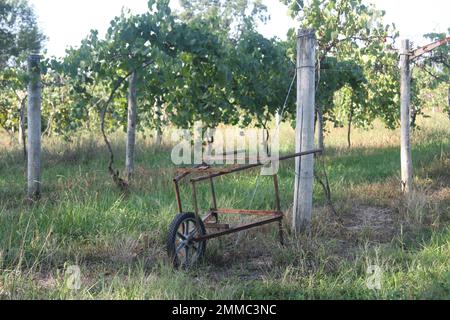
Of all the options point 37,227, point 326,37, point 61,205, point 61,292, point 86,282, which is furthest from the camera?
point 326,37

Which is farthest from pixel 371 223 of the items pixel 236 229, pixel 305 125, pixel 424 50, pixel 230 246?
pixel 424 50

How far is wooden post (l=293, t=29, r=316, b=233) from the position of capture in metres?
5.32

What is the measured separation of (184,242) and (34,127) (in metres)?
3.42

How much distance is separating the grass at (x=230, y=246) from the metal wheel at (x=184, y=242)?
0.10 metres

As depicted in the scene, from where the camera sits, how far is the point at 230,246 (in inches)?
194

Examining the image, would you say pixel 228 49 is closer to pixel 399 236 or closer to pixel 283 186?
pixel 283 186

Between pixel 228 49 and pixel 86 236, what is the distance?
3266mm

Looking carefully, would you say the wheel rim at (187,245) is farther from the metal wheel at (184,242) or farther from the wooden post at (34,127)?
the wooden post at (34,127)

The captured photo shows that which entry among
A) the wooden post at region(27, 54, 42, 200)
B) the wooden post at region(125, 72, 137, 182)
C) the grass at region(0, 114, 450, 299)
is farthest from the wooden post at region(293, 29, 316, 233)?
the wooden post at region(27, 54, 42, 200)

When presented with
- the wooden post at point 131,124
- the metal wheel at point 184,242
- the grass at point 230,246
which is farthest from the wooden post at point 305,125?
the wooden post at point 131,124

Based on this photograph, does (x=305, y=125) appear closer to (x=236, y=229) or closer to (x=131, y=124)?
(x=236, y=229)

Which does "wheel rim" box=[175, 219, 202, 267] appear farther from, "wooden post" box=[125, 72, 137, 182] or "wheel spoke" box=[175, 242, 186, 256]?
"wooden post" box=[125, 72, 137, 182]

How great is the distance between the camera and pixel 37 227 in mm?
4945

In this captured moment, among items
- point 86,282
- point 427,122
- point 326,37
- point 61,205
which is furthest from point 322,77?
point 427,122
